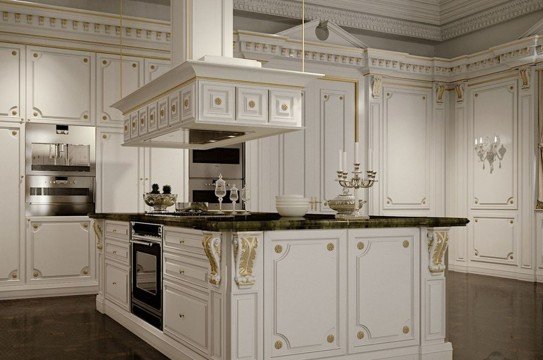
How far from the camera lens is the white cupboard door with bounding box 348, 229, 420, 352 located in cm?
372

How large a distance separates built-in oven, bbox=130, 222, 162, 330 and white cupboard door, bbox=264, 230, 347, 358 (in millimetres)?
1088

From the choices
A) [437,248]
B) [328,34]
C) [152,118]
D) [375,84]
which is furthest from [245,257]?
[375,84]

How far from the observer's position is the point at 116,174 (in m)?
6.92

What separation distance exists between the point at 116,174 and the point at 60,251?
3.36 ft

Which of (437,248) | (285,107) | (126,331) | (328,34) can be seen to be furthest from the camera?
(328,34)

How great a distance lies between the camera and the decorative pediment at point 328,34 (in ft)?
26.0

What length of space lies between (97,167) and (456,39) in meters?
5.46

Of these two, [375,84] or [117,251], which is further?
[375,84]

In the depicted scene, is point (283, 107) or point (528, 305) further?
point (528, 305)

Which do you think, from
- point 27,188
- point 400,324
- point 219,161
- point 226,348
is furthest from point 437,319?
point 27,188

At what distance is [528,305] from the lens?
19.2 ft

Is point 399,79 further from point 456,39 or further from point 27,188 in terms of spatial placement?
point 27,188

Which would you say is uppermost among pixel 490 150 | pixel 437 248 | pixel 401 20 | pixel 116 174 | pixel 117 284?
pixel 401 20

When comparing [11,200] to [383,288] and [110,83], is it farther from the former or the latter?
[383,288]
